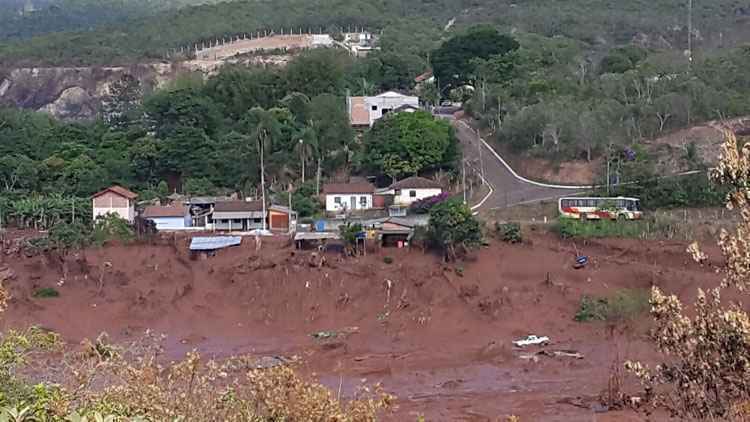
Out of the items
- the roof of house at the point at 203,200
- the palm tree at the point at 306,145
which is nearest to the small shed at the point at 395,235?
the palm tree at the point at 306,145

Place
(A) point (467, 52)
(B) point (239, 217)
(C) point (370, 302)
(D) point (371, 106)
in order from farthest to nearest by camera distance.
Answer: (A) point (467, 52), (D) point (371, 106), (B) point (239, 217), (C) point (370, 302)

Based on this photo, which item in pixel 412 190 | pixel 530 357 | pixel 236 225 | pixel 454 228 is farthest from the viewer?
pixel 412 190

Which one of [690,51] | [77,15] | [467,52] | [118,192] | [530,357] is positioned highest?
[77,15]

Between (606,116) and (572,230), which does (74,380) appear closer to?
(572,230)

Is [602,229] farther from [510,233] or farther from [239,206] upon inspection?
[239,206]

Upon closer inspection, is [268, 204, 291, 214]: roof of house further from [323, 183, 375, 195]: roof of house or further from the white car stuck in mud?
the white car stuck in mud

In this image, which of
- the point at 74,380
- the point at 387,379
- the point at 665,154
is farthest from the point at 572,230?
the point at 74,380

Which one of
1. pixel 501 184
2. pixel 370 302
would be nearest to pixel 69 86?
pixel 501 184
